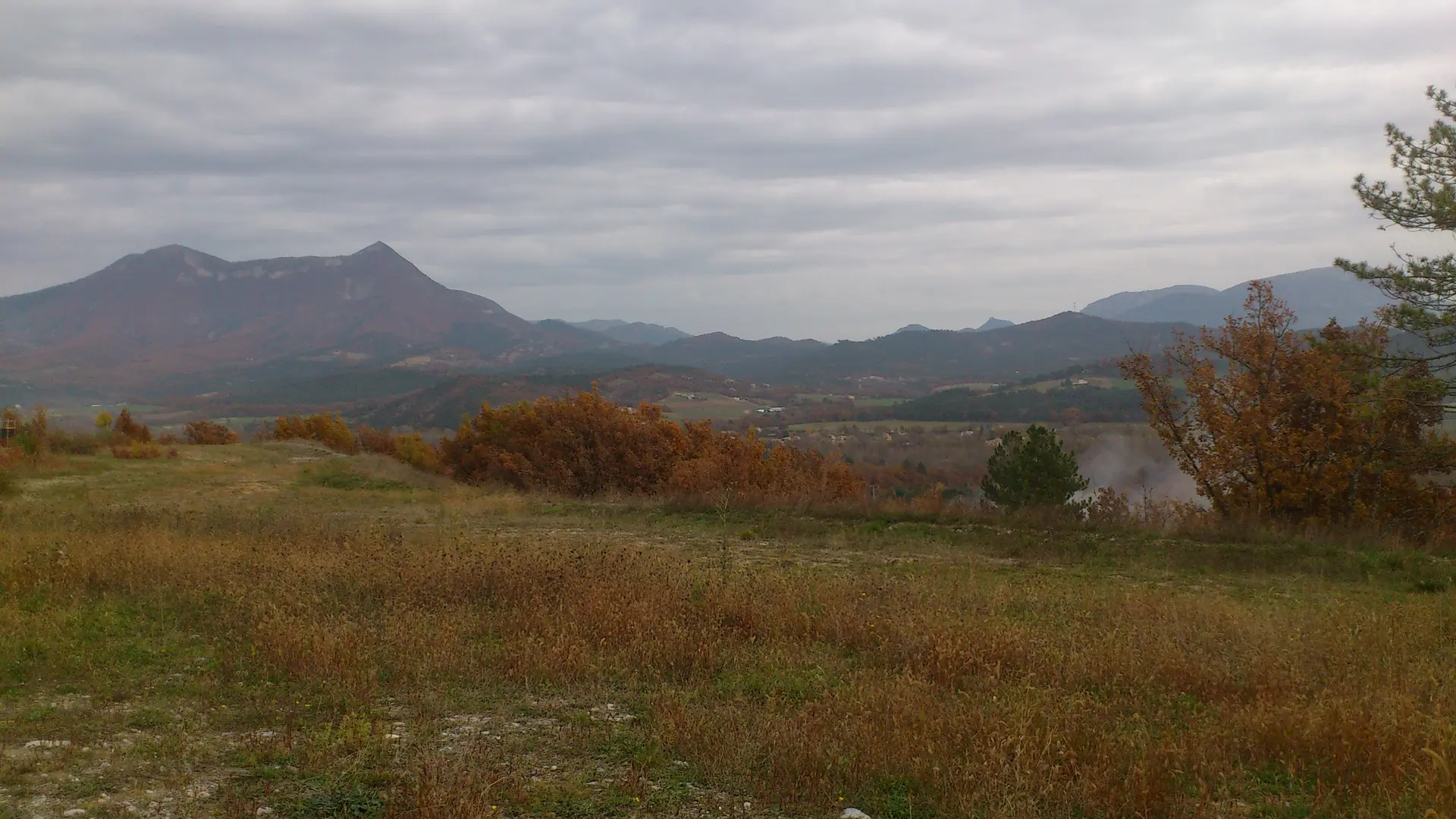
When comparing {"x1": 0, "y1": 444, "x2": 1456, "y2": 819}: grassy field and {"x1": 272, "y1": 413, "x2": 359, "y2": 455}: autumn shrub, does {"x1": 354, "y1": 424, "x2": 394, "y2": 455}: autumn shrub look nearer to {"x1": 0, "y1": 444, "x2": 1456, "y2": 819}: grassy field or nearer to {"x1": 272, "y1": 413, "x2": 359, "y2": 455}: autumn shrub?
{"x1": 272, "y1": 413, "x2": 359, "y2": 455}: autumn shrub

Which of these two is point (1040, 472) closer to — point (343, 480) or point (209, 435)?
point (343, 480)

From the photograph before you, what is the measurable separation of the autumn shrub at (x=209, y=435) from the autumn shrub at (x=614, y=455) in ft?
43.8

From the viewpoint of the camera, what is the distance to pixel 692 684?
7.38 m

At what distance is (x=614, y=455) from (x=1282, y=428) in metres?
28.0

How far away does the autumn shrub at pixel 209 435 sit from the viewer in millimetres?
51594

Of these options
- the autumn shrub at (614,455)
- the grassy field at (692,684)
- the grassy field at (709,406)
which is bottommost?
the grassy field at (709,406)

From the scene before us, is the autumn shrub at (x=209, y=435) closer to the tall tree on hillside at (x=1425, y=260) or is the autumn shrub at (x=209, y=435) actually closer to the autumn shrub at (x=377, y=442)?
the autumn shrub at (x=377, y=442)

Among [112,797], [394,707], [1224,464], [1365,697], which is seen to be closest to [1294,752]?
[1365,697]

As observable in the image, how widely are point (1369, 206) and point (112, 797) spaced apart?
66.4 ft

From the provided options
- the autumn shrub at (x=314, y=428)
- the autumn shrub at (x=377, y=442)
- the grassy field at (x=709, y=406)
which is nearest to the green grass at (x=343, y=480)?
the autumn shrub at (x=377, y=442)

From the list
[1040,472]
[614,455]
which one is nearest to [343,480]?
[614,455]

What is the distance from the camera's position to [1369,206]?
1664cm

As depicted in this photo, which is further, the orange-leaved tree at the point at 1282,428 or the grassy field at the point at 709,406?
the grassy field at the point at 709,406

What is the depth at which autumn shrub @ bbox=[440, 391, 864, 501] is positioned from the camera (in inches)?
1575
